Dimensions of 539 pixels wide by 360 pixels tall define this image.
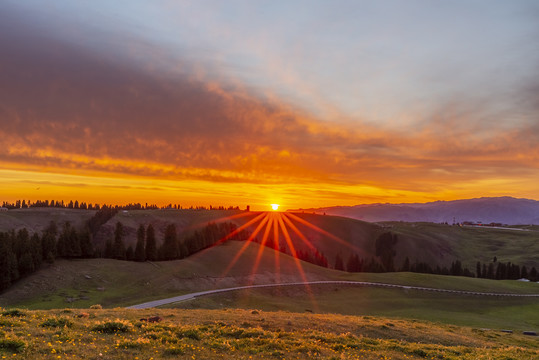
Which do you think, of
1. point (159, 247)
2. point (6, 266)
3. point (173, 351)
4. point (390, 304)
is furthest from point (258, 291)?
point (173, 351)

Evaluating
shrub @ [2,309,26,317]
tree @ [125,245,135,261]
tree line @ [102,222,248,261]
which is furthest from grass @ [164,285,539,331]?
tree @ [125,245,135,261]

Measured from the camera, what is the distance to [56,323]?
837 inches

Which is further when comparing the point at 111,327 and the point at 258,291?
the point at 258,291

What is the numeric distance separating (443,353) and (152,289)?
7939 centimetres

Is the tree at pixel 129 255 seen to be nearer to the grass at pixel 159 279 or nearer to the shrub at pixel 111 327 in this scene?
the grass at pixel 159 279

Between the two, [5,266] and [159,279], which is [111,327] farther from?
[5,266]

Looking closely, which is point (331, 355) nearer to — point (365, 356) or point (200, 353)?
point (365, 356)

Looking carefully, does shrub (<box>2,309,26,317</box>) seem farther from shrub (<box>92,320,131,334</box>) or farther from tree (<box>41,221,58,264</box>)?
tree (<box>41,221,58,264</box>)

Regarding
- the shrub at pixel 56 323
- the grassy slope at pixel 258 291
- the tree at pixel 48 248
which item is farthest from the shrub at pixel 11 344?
the tree at pixel 48 248

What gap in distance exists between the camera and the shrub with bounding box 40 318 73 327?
829 inches

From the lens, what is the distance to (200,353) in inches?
729

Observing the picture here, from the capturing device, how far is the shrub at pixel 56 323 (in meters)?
21.1

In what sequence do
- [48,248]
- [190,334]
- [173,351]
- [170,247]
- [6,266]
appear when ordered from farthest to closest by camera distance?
[170,247], [48,248], [6,266], [190,334], [173,351]

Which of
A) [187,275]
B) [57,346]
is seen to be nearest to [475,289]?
[187,275]
